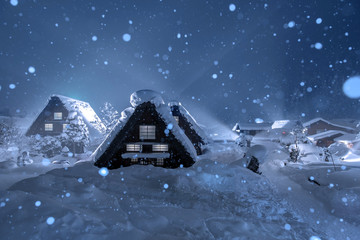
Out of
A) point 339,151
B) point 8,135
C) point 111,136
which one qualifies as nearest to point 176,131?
point 111,136

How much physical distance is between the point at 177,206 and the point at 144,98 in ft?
24.9

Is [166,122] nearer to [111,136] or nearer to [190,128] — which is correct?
[111,136]

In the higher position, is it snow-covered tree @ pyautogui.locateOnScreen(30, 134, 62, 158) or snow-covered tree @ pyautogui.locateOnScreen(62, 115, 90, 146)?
snow-covered tree @ pyautogui.locateOnScreen(62, 115, 90, 146)

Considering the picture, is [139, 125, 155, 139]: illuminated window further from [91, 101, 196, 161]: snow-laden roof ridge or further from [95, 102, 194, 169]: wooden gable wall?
[91, 101, 196, 161]: snow-laden roof ridge

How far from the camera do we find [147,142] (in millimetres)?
13398

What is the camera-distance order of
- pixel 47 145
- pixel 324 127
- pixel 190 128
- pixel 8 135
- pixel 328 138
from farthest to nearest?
pixel 324 127
pixel 328 138
pixel 8 135
pixel 47 145
pixel 190 128

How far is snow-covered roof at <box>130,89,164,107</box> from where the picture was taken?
1300cm

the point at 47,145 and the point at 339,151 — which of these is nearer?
the point at 47,145

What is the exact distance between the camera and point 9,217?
5.03 metres

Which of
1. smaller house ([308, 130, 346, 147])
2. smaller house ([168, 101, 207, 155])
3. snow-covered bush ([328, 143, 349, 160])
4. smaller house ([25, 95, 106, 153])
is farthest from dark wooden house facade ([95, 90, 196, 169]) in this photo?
smaller house ([308, 130, 346, 147])

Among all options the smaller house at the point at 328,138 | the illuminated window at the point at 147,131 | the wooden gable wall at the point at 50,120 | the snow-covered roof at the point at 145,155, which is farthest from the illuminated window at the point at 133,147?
the smaller house at the point at 328,138

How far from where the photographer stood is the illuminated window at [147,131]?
13.5 metres

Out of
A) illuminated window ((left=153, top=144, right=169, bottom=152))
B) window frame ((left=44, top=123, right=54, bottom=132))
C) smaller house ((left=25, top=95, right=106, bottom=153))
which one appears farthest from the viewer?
window frame ((left=44, top=123, right=54, bottom=132))

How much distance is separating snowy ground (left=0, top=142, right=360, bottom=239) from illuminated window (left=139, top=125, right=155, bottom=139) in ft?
7.52
